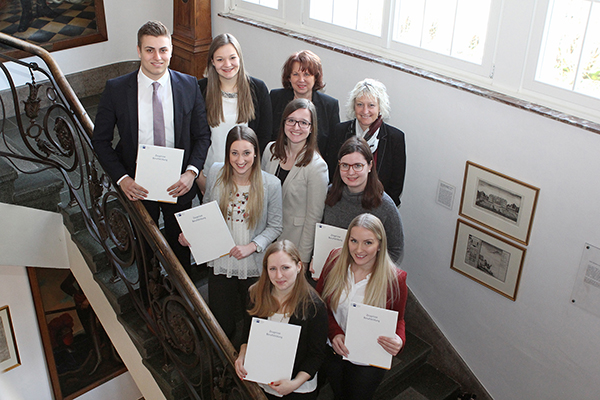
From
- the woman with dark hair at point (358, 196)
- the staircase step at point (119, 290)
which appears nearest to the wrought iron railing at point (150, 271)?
the staircase step at point (119, 290)

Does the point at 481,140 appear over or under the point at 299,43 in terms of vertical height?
under

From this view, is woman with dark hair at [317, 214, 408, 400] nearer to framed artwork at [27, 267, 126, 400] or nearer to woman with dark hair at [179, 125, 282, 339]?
woman with dark hair at [179, 125, 282, 339]

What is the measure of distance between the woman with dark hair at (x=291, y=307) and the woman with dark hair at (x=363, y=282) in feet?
0.56

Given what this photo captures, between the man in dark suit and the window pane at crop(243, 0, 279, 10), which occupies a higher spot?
the window pane at crop(243, 0, 279, 10)

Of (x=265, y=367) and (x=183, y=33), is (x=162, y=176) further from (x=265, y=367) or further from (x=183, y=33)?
(x=183, y=33)

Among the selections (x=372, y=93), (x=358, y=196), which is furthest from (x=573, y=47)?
(x=358, y=196)

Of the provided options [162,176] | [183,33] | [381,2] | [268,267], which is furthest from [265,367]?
[183,33]

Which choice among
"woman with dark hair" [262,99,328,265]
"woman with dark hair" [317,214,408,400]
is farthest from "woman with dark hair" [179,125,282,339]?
"woman with dark hair" [317,214,408,400]

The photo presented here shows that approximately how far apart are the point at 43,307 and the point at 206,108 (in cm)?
362

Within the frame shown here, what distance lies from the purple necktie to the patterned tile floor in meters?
3.23

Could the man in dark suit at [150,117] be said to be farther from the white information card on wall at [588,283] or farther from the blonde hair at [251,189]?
Result: the white information card on wall at [588,283]

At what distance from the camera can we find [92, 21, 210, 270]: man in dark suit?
9.73ft

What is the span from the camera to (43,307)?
5754 millimetres

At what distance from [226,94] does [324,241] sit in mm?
1119
